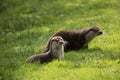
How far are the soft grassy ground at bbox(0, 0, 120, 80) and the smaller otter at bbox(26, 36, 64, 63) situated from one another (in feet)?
1.19

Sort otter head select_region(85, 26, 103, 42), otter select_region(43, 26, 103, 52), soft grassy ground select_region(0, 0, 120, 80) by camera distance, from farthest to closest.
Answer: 1. otter head select_region(85, 26, 103, 42)
2. otter select_region(43, 26, 103, 52)
3. soft grassy ground select_region(0, 0, 120, 80)

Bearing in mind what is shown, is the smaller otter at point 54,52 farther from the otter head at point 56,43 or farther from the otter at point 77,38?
the otter at point 77,38

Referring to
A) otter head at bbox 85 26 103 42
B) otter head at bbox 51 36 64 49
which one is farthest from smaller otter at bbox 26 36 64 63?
otter head at bbox 85 26 103 42

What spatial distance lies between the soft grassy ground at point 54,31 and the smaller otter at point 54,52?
0.36 m

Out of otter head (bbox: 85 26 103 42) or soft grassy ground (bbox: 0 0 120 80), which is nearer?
soft grassy ground (bbox: 0 0 120 80)

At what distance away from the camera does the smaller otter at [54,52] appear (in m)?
17.8

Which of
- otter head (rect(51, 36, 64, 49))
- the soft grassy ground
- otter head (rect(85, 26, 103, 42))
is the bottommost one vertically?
the soft grassy ground

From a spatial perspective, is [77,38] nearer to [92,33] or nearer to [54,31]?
Answer: [92,33]

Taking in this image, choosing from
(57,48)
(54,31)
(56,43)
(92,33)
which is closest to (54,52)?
(57,48)

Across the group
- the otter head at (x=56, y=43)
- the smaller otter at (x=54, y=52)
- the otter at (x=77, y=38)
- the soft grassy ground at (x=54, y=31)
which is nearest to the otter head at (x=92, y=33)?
the otter at (x=77, y=38)

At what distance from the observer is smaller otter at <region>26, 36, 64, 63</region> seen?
58.5 feet

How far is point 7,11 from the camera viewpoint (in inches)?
1491

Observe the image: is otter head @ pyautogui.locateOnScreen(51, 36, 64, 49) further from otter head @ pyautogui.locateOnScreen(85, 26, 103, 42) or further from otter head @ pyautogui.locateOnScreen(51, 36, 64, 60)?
otter head @ pyautogui.locateOnScreen(85, 26, 103, 42)

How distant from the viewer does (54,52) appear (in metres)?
17.9
